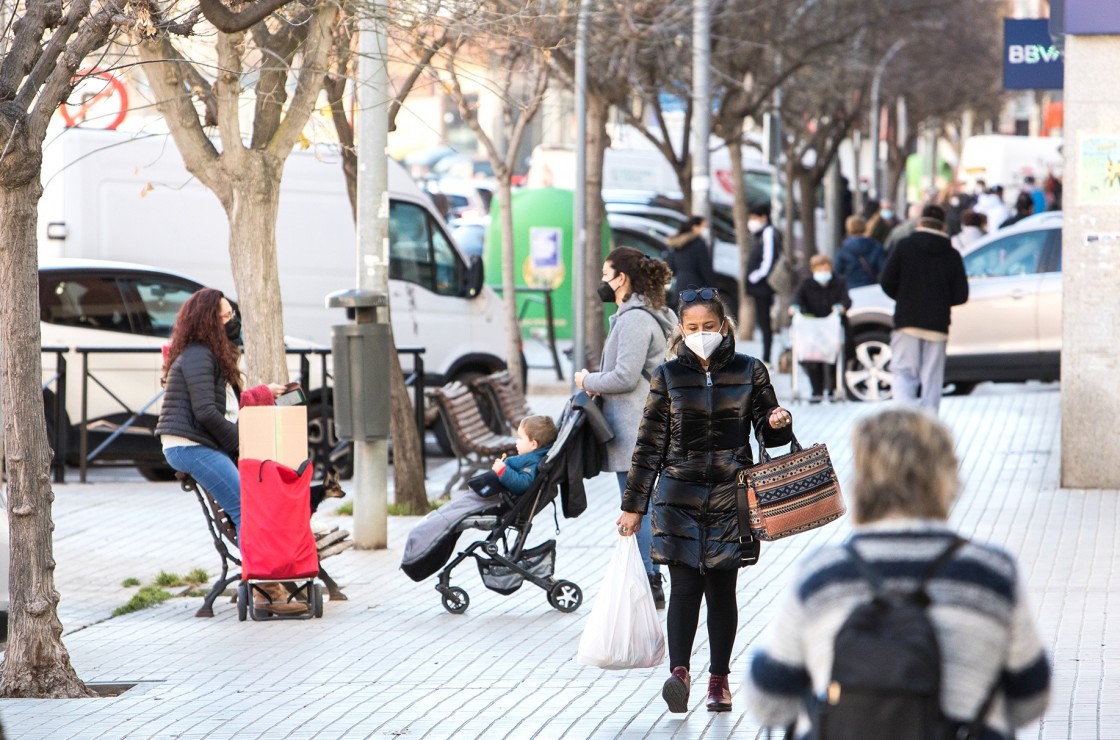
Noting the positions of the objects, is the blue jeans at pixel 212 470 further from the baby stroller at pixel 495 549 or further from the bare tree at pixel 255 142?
the bare tree at pixel 255 142

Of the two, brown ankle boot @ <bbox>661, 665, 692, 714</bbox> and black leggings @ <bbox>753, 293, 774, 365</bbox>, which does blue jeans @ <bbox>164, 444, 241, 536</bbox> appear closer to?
brown ankle boot @ <bbox>661, 665, 692, 714</bbox>

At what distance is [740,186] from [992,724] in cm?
2425

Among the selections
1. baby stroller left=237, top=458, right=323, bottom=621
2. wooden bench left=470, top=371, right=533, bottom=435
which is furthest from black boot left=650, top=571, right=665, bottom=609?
wooden bench left=470, top=371, right=533, bottom=435

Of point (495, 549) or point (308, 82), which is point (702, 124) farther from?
point (495, 549)

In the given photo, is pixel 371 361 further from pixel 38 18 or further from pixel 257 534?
pixel 38 18

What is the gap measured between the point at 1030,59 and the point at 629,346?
7.85 metres

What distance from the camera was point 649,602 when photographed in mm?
6492

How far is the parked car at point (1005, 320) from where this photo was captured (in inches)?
679

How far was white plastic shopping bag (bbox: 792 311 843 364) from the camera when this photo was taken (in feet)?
56.1

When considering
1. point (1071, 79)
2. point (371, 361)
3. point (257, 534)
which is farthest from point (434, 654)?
point (1071, 79)

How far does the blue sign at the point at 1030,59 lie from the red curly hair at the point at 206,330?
8253mm

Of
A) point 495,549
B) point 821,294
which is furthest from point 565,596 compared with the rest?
point 821,294

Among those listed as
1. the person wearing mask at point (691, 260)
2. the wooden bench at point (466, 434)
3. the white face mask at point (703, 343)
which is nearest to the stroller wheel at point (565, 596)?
the white face mask at point (703, 343)

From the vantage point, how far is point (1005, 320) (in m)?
17.3
